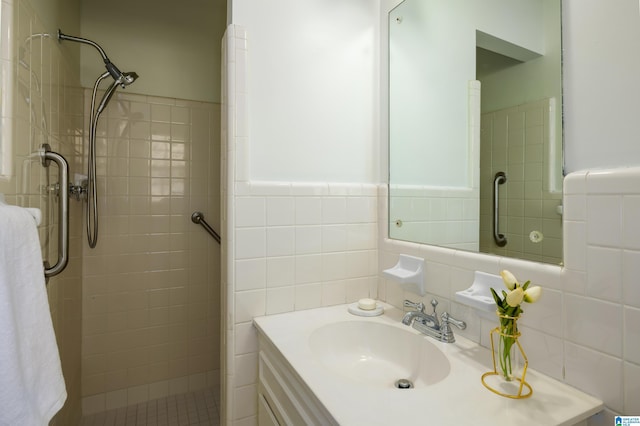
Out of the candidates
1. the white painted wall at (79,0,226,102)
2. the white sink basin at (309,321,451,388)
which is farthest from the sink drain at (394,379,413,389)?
the white painted wall at (79,0,226,102)

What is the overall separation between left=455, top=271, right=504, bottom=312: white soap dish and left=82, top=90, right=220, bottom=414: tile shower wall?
Answer: 158cm

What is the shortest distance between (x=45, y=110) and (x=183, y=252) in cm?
100

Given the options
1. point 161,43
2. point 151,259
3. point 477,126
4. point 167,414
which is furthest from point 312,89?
point 167,414

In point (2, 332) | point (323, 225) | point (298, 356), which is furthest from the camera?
point (323, 225)

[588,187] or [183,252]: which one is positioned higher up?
[588,187]


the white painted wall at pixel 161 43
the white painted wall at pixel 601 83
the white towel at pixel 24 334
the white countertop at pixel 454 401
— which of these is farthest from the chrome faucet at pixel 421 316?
the white painted wall at pixel 161 43

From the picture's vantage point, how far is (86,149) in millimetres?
1710

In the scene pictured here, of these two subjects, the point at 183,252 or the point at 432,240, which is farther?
the point at 183,252

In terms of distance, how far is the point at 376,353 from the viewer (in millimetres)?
1012

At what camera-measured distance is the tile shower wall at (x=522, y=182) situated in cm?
74

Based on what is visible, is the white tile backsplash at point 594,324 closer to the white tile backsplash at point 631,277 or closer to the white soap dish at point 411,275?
the white tile backsplash at point 631,277

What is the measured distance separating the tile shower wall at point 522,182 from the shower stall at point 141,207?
5.16ft

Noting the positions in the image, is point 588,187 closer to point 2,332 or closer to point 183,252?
point 2,332

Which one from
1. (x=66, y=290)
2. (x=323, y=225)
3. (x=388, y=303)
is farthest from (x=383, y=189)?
(x=66, y=290)
